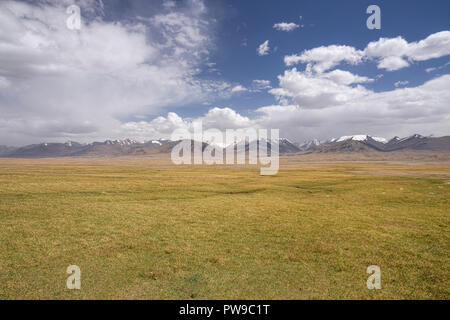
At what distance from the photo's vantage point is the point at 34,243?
15.3 meters

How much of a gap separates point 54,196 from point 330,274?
3735 centimetres

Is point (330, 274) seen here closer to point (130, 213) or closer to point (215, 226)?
point (215, 226)

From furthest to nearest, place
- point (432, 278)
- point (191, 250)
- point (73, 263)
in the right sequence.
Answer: point (191, 250), point (73, 263), point (432, 278)

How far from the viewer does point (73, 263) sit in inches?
505

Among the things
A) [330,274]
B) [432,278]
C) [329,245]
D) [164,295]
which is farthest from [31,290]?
[432,278]

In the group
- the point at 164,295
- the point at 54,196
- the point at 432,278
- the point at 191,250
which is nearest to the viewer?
the point at 164,295

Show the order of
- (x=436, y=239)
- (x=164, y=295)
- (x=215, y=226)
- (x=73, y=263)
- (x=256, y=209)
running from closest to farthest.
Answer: (x=164, y=295), (x=73, y=263), (x=436, y=239), (x=215, y=226), (x=256, y=209)

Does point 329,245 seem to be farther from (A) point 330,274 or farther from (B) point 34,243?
(B) point 34,243

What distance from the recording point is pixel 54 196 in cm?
3216

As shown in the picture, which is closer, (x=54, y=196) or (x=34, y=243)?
(x=34, y=243)

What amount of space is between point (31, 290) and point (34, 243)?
6.81 meters

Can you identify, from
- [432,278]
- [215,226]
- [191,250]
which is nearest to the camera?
[432,278]
